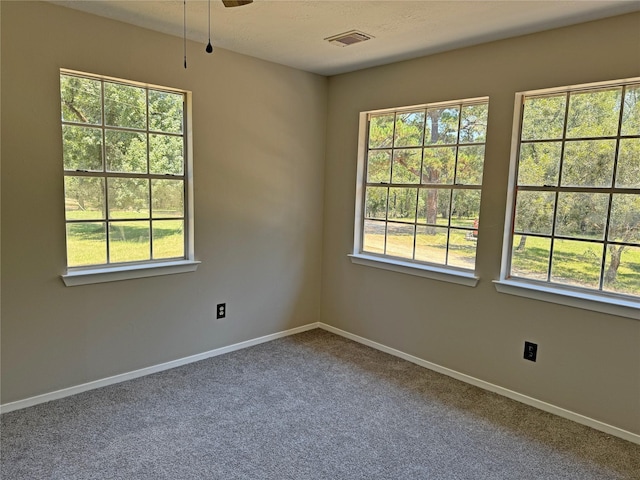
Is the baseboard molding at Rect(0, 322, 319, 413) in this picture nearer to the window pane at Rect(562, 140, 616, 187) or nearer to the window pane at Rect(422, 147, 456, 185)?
the window pane at Rect(422, 147, 456, 185)

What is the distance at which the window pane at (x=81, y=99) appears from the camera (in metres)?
2.59

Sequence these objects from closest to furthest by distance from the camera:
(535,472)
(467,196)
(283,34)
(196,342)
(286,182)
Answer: (535,472) < (283,34) < (467,196) < (196,342) < (286,182)

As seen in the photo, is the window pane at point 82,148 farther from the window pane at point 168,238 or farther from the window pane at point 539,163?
the window pane at point 539,163

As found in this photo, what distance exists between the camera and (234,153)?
334 cm

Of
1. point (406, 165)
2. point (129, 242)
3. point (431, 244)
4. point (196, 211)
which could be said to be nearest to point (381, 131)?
point (406, 165)

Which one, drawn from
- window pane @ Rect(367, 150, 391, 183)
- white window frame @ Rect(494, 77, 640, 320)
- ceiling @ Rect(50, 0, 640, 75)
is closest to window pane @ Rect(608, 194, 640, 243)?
white window frame @ Rect(494, 77, 640, 320)

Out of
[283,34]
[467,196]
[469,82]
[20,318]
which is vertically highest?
[283,34]

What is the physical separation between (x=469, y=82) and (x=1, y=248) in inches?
124

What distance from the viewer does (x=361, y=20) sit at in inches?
98.4

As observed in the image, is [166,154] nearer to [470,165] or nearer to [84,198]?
[84,198]

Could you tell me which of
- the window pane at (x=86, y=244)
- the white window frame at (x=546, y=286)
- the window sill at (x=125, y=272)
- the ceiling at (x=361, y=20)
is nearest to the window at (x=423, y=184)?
the white window frame at (x=546, y=286)

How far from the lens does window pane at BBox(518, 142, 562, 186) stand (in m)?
2.64

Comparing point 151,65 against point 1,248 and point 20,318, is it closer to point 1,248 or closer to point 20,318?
point 1,248

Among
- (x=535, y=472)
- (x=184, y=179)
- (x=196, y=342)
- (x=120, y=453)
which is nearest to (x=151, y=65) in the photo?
(x=184, y=179)
